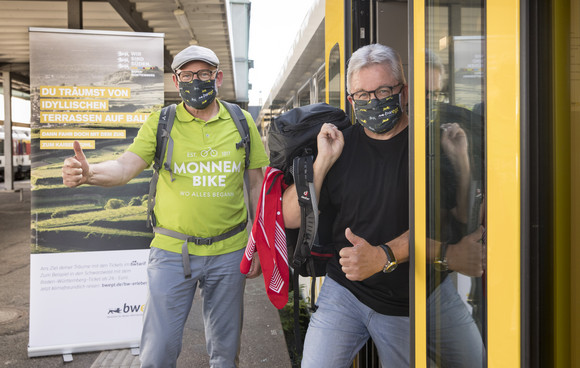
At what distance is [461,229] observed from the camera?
1.39 meters

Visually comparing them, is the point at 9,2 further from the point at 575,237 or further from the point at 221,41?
the point at 575,237

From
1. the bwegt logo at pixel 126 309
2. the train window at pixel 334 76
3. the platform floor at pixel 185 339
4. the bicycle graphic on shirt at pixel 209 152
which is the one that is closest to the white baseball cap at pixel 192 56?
the bicycle graphic on shirt at pixel 209 152

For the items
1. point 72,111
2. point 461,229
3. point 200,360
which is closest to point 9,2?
point 72,111

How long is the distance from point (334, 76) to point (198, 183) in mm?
1078

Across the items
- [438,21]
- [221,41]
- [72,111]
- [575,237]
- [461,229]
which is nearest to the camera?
[575,237]

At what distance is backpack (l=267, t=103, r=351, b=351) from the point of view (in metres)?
2.03

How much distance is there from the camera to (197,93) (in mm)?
2889

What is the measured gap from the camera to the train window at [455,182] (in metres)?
1.30

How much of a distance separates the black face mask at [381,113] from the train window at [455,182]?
399mm

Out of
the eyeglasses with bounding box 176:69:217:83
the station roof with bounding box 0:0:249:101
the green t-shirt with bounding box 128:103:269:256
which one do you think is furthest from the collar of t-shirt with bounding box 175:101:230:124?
the station roof with bounding box 0:0:249:101

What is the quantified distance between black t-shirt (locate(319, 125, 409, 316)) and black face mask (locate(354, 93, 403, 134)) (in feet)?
0.26

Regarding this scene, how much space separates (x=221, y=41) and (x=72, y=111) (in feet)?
21.4

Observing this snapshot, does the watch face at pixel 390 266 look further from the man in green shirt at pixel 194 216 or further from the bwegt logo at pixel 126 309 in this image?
the bwegt logo at pixel 126 309

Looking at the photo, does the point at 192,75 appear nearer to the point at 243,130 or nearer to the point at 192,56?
the point at 192,56
